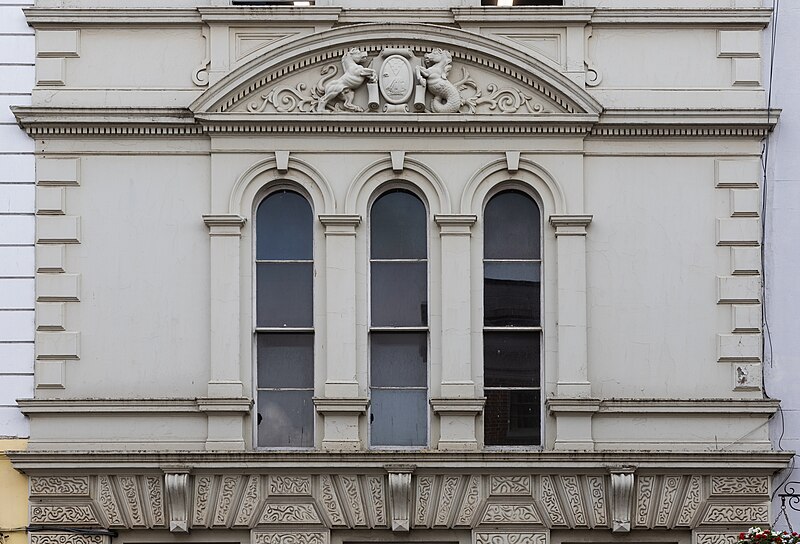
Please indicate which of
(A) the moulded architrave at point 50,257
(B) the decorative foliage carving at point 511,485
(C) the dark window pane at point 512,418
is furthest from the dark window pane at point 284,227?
(B) the decorative foliage carving at point 511,485

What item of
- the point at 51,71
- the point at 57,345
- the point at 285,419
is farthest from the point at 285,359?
the point at 51,71

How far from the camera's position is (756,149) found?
18.9m

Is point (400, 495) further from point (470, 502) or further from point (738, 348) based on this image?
point (738, 348)

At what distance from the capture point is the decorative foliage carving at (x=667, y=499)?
720 inches

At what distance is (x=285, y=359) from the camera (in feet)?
61.7

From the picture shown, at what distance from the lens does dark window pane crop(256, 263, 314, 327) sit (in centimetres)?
1889

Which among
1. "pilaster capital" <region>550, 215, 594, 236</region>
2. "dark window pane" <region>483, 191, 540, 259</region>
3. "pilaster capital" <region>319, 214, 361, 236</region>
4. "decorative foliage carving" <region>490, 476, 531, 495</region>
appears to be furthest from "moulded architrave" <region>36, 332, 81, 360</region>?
"pilaster capital" <region>550, 215, 594, 236</region>

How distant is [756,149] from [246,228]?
652 cm

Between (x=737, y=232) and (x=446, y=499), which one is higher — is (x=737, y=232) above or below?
above

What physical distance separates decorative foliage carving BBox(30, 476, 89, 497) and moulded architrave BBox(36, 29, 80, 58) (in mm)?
5336

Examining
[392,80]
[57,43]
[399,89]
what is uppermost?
[57,43]

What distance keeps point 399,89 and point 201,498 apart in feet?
18.5

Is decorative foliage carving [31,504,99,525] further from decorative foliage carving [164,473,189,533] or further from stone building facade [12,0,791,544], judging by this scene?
decorative foliage carving [164,473,189,533]

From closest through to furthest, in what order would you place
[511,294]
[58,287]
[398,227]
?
[58,287], [511,294], [398,227]
